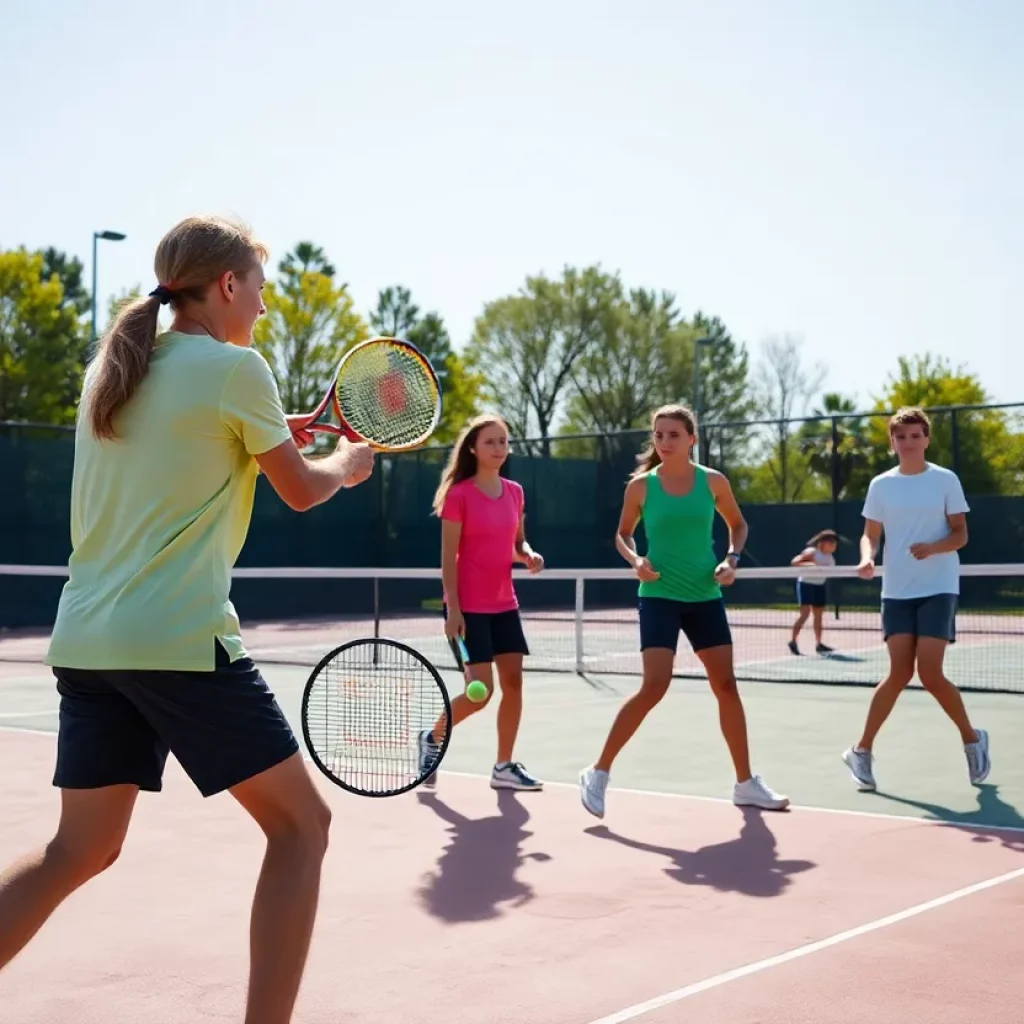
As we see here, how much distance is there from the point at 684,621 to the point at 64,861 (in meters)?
3.60

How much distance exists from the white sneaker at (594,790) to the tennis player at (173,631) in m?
3.07

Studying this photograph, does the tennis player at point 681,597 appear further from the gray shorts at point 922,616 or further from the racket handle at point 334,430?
the racket handle at point 334,430

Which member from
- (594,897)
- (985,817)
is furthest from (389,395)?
(985,817)

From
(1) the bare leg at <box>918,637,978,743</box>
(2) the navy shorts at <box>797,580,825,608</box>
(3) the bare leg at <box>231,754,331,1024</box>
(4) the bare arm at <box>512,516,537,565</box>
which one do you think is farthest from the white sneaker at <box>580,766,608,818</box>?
(2) the navy shorts at <box>797,580,825,608</box>

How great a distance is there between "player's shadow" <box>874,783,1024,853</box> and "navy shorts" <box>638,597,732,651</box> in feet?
3.25

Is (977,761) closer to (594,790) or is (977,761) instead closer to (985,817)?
(985,817)

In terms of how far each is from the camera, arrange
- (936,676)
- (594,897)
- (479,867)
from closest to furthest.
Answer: (594,897)
(479,867)
(936,676)

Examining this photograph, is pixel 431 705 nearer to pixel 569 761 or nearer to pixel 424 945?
pixel 424 945

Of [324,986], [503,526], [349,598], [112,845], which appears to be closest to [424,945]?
[324,986]

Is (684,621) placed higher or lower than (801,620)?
higher

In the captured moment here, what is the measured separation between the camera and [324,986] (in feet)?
11.5

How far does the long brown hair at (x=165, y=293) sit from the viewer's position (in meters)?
2.61

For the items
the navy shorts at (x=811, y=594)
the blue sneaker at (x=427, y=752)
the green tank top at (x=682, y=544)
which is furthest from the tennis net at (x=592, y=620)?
the blue sneaker at (x=427, y=752)

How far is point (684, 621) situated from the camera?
5918 millimetres
